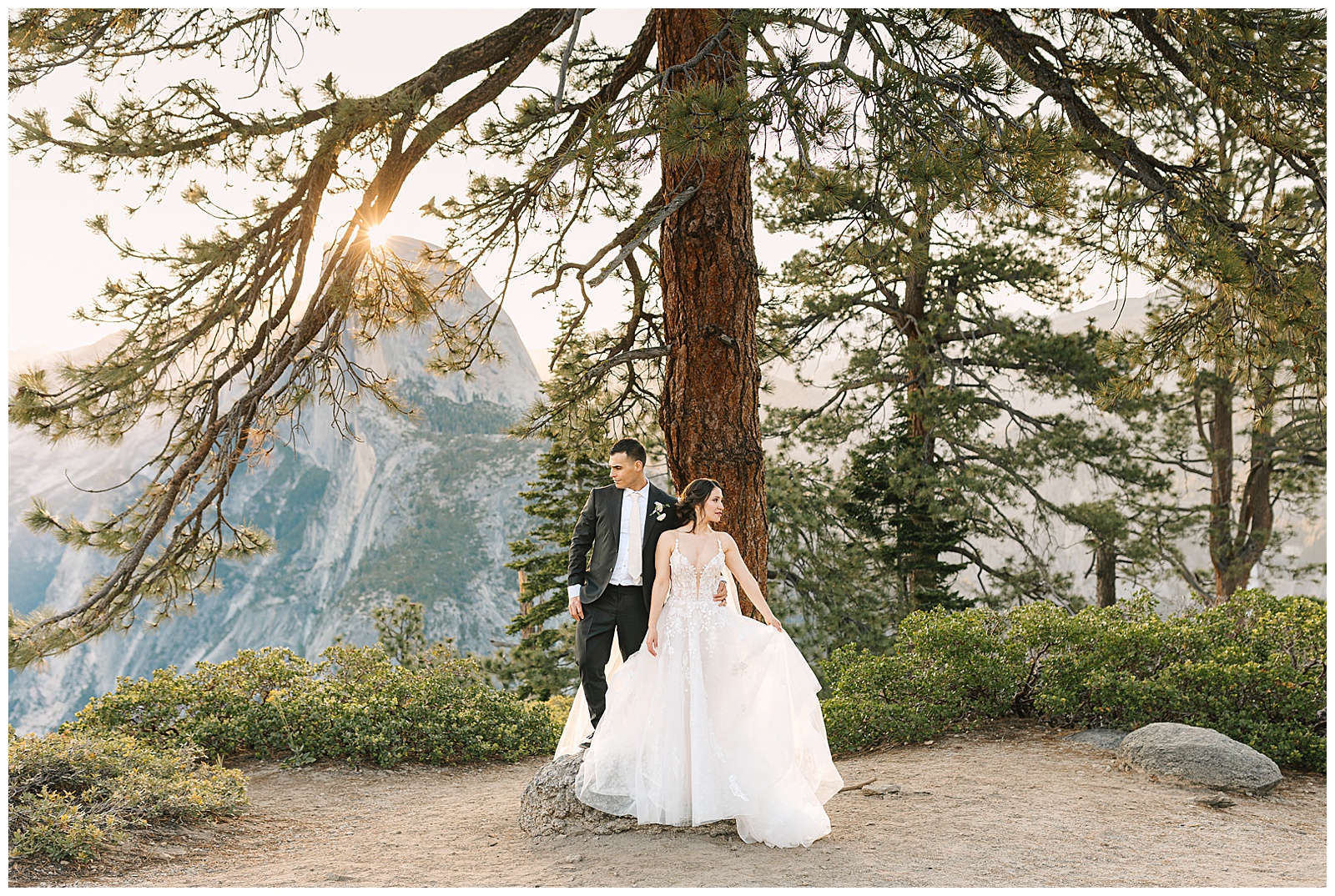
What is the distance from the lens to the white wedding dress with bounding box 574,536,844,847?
13.5 feet

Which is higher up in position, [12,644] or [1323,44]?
[1323,44]

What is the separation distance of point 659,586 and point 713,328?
1.94 meters

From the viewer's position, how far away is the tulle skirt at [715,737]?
13.5 feet

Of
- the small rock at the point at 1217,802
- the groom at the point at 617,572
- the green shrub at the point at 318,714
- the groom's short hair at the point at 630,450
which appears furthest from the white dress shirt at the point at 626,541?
the small rock at the point at 1217,802

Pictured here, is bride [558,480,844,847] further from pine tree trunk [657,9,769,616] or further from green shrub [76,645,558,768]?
green shrub [76,645,558,768]

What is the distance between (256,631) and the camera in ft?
127

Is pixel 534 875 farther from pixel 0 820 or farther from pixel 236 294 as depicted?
pixel 236 294

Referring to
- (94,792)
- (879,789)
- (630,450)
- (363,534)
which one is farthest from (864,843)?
(363,534)

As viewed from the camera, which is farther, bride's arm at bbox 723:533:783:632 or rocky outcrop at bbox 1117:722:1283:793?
rocky outcrop at bbox 1117:722:1283:793

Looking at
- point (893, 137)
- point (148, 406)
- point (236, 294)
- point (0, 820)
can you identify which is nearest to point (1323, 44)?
point (893, 137)

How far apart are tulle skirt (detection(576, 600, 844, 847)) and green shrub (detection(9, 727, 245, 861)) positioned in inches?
88.5

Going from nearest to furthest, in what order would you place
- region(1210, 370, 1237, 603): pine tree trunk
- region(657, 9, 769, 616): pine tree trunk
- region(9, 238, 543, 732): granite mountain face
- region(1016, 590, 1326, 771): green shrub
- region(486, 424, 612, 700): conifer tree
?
region(657, 9, 769, 616): pine tree trunk < region(1016, 590, 1326, 771): green shrub < region(1210, 370, 1237, 603): pine tree trunk < region(486, 424, 612, 700): conifer tree < region(9, 238, 543, 732): granite mountain face

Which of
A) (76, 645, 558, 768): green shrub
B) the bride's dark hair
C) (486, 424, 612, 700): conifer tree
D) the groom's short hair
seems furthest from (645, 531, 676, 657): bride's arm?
(486, 424, 612, 700): conifer tree

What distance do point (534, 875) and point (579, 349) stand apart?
209 inches
